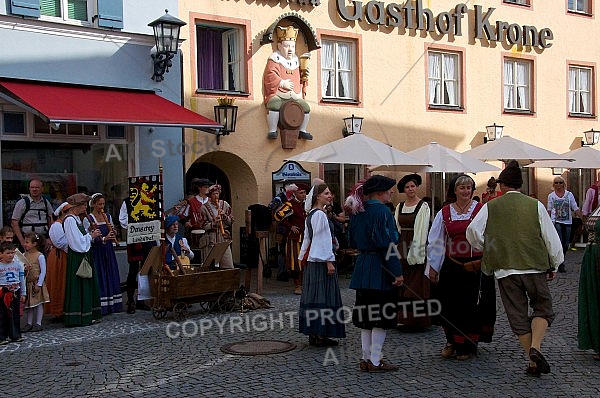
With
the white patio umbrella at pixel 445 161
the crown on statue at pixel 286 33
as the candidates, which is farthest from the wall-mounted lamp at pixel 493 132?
the crown on statue at pixel 286 33

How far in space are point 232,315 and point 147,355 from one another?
6.98 feet

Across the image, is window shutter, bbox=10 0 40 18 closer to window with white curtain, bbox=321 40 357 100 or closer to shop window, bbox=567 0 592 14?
window with white curtain, bbox=321 40 357 100

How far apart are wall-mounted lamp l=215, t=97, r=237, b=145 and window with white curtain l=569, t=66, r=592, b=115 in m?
10.4

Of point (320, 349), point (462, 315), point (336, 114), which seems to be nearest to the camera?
point (462, 315)

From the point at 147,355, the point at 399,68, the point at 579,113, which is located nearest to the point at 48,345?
the point at 147,355

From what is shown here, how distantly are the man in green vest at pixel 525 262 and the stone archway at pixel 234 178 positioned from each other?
8298mm

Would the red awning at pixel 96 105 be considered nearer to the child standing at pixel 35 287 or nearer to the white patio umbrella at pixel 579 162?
the child standing at pixel 35 287

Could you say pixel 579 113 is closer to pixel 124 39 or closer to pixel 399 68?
pixel 399 68

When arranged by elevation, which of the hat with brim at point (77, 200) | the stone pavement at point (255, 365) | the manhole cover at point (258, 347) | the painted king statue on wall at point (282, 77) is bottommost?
the stone pavement at point (255, 365)

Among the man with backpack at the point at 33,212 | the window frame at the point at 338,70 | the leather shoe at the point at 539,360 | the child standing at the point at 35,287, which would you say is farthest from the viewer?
the window frame at the point at 338,70

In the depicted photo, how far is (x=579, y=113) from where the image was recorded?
20297 millimetres

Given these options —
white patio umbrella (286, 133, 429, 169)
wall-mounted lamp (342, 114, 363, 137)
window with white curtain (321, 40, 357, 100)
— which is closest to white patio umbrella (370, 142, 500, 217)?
white patio umbrella (286, 133, 429, 169)

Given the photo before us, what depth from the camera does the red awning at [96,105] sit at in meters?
10.7

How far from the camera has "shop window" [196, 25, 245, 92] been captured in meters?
14.3
